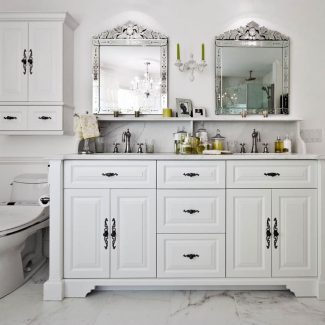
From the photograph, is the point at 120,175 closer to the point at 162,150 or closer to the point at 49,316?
the point at 162,150

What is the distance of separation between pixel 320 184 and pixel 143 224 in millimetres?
1195

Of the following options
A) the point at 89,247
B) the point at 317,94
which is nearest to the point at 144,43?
the point at 317,94

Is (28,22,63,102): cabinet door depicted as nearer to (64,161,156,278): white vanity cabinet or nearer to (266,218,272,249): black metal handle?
(64,161,156,278): white vanity cabinet

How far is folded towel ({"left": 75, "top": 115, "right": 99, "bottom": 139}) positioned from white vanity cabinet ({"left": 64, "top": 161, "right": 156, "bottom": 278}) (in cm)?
39

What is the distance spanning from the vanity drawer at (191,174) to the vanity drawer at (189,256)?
0.34 meters

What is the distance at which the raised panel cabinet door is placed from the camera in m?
2.44

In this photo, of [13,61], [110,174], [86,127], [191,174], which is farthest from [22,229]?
[13,61]

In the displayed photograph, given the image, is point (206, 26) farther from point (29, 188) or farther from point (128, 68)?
point (29, 188)

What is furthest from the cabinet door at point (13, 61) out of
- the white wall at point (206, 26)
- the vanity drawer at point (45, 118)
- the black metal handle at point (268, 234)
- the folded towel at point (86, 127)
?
the black metal handle at point (268, 234)

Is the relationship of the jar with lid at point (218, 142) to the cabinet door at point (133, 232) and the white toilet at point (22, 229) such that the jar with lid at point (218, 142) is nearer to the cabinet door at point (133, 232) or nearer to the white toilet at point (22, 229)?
the cabinet door at point (133, 232)

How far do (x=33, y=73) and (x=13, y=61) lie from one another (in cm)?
18

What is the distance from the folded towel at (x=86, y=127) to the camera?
9.07 feet

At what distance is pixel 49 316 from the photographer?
216 cm

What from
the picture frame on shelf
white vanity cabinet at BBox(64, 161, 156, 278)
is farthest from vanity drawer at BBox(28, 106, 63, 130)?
the picture frame on shelf
